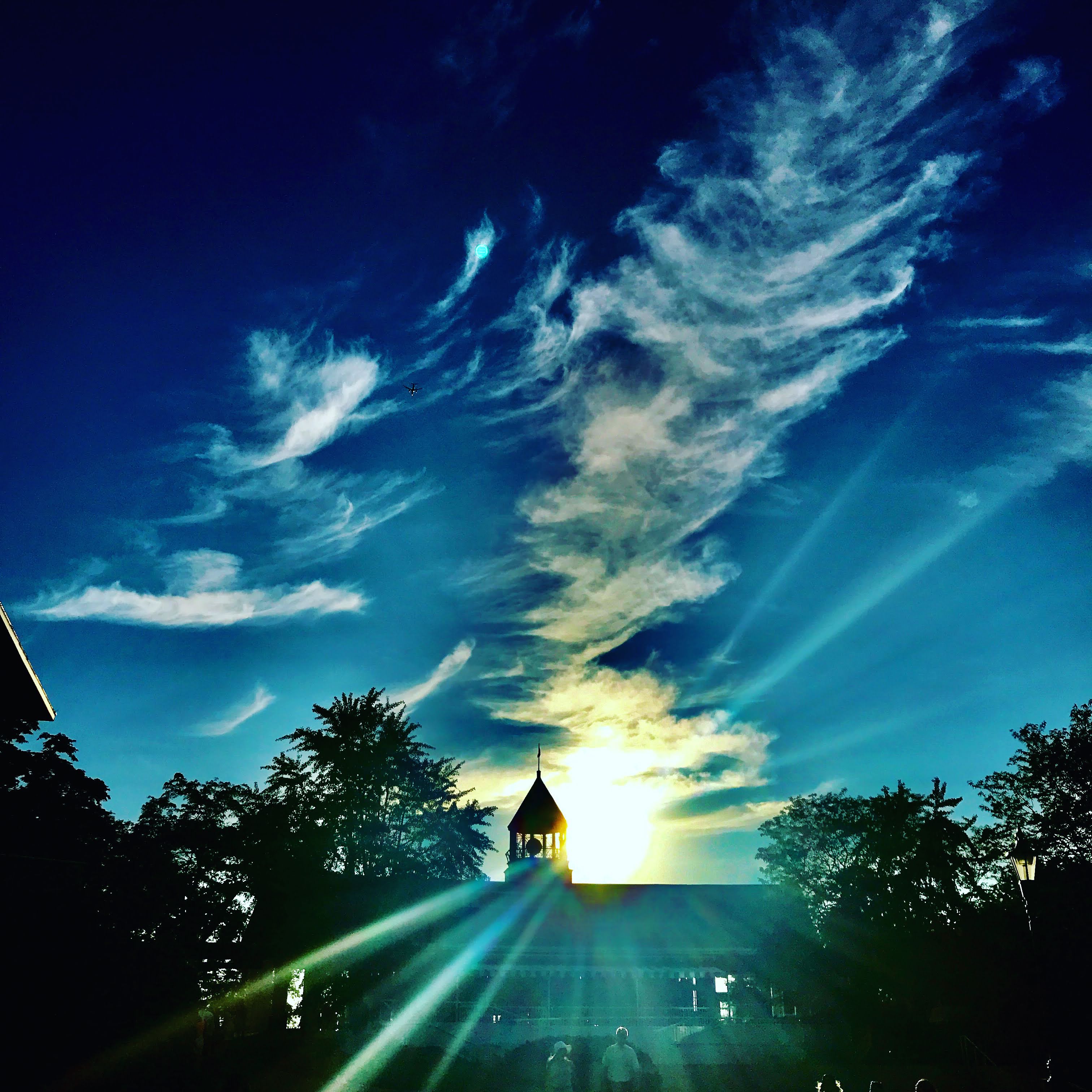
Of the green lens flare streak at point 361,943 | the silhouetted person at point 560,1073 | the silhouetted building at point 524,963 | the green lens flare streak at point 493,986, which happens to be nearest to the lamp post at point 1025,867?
the silhouetted person at point 560,1073

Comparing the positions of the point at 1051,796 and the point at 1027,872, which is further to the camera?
the point at 1051,796

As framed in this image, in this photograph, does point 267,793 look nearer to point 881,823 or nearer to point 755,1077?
point 755,1077

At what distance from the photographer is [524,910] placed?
120 feet

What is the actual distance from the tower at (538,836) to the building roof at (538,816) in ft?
0.08

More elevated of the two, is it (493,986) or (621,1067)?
(621,1067)

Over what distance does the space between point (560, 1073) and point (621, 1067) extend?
4229mm

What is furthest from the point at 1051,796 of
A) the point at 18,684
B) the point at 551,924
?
the point at 18,684

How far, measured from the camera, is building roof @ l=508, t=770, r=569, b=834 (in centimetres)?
5044

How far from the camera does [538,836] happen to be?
165 ft

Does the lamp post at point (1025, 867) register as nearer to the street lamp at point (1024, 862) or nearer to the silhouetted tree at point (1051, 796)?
the street lamp at point (1024, 862)

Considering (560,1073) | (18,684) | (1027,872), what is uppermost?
(18,684)

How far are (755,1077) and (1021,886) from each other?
14.2 metres

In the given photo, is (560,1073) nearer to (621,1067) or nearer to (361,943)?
(621,1067)

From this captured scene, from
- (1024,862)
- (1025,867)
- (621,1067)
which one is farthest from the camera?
(621,1067)
